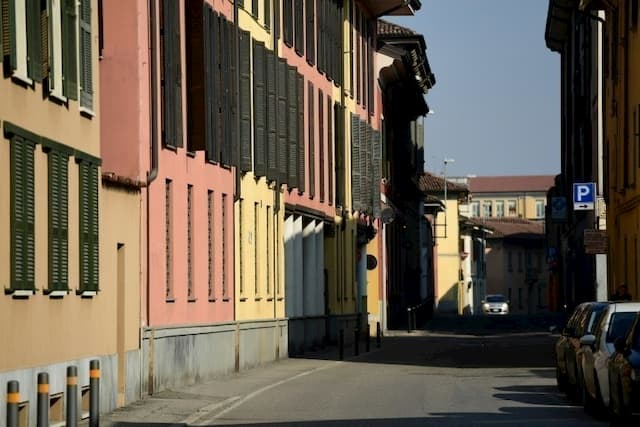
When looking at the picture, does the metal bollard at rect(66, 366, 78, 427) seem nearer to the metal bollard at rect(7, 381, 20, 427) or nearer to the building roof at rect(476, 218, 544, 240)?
Result: the metal bollard at rect(7, 381, 20, 427)

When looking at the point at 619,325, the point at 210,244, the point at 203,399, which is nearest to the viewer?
Result: the point at 619,325

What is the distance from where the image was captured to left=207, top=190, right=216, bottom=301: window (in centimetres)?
3484

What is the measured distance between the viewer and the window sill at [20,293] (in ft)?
65.6

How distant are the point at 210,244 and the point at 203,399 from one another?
733 cm

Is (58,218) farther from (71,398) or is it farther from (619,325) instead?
(619,325)

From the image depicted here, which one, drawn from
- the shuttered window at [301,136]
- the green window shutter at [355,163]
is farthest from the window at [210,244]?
the green window shutter at [355,163]

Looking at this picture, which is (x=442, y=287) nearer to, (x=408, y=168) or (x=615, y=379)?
(x=408, y=168)

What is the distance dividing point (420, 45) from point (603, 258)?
2069cm

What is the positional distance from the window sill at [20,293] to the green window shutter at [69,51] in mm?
2901

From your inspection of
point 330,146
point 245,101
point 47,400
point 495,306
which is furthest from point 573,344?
point 495,306

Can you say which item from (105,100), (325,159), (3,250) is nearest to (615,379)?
(3,250)

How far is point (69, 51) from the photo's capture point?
2334 centimetres

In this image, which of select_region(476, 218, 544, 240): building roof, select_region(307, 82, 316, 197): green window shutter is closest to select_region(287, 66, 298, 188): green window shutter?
select_region(307, 82, 316, 197): green window shutter

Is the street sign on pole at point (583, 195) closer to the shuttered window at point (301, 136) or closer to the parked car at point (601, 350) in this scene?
the shuttered window at point (301, 136)
